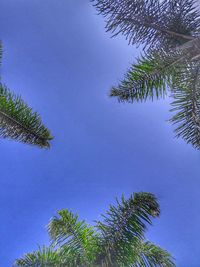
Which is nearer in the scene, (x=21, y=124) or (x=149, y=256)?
(x=21, y=124)

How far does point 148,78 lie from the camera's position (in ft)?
28.2

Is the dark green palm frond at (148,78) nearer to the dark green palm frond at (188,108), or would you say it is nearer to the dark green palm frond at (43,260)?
the dark green palm frond at (188,108)

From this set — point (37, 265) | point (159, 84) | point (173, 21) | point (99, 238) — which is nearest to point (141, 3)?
point (173, 21)

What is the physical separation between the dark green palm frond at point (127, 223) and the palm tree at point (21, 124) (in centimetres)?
247

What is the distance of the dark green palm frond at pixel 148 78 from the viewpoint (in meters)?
8.06

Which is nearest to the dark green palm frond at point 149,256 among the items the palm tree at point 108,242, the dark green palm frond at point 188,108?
the palm tree at point 108,242

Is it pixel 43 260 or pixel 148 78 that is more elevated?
pixel 148 78

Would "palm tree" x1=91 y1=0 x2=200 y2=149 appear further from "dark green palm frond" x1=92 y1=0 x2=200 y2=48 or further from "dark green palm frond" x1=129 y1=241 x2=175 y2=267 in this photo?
"dark green palm frond" x1=129 y1=241 x2=175 y2=267

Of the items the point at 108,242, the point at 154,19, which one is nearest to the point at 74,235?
the point at 108,242

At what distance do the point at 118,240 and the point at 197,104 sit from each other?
3906 mm

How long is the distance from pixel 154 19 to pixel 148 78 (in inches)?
63.4

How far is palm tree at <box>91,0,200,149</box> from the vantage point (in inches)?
286

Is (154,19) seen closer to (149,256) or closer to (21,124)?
(21,124)

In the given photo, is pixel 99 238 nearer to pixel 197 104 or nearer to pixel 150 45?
pixel 197 104
